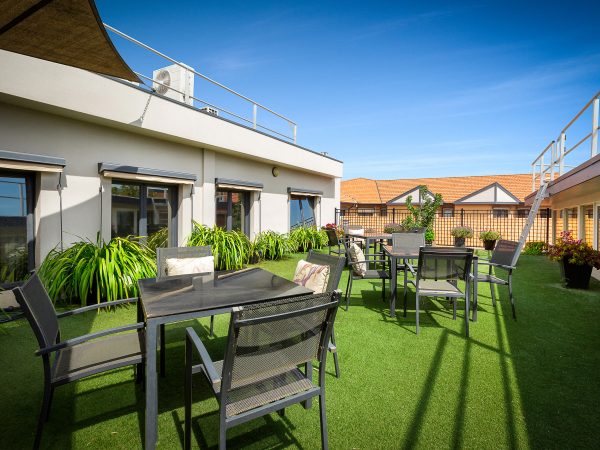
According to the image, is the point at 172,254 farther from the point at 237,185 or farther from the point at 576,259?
the point at 576,259

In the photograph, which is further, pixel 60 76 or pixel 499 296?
pixel 499 296

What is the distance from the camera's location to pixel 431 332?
142 inches

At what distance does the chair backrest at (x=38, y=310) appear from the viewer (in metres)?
1.58

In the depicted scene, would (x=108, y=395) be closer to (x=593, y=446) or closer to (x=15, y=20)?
(x=15, y=20)

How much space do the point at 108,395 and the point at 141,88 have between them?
5.08 m

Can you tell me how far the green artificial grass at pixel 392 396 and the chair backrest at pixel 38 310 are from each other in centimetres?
61

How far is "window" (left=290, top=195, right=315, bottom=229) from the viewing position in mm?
11239

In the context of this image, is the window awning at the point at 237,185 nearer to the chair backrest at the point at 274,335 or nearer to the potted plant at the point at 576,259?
the chair backrest at the point at 274,335

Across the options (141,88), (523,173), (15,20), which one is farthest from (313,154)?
(523,173)

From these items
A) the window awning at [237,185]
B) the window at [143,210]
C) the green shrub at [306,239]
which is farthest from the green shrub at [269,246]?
the window at [143,210]

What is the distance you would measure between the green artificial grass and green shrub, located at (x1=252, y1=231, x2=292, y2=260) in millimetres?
4837

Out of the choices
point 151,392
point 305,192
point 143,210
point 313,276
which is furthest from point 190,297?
point 305,192

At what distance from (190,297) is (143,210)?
4724 millimetres

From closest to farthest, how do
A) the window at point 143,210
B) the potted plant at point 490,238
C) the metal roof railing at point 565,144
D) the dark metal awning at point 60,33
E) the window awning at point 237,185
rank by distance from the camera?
the dark metal awning at point 60,33
the metal roof railing at point 565,144
the window at point 143,210
the window awning at point 237,185
the potted plant at point 490,238
